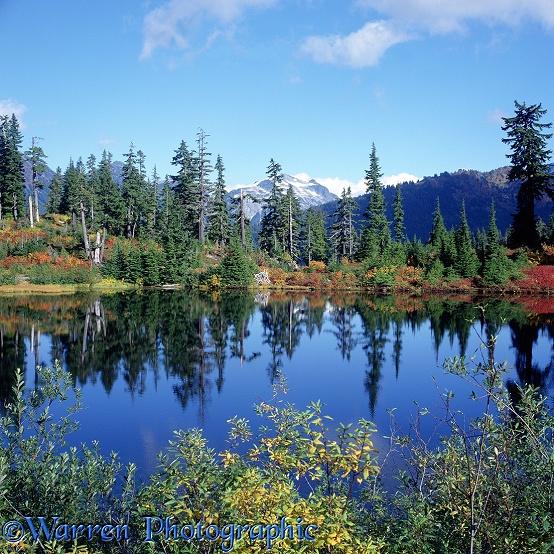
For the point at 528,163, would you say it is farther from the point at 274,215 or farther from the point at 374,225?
the point at 274,215

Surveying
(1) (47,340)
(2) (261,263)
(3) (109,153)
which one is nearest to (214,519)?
(1) (47,340)

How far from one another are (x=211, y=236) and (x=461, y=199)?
13969 centimetres

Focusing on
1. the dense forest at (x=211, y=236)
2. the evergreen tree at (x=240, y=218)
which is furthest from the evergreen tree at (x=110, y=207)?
the evergreen tree at (x=240, y=218)

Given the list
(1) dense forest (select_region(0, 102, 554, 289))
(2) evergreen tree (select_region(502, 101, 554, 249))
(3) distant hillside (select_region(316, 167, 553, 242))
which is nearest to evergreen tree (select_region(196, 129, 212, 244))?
(1) dense forest (select_region(0, 102, 554, 289))

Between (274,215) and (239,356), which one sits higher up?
(274,215)

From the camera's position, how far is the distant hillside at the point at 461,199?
16612 cm

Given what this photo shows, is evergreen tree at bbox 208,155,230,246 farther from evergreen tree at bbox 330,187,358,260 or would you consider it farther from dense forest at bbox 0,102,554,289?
evergreen tree at bbox 330,187,358,260

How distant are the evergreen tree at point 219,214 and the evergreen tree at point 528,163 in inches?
1294

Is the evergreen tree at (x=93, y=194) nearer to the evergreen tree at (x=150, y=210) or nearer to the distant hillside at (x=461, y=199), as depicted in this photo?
the evergreen tree at (x=150, y=210)

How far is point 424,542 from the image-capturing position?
4.69m

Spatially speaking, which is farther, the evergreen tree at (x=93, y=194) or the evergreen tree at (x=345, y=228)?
the evergreen tree at (x=345, y=228)

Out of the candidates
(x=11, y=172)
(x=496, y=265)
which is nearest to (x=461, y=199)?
(x=496, y=265)

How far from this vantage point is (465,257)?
5028 cm

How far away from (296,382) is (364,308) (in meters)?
20.9
